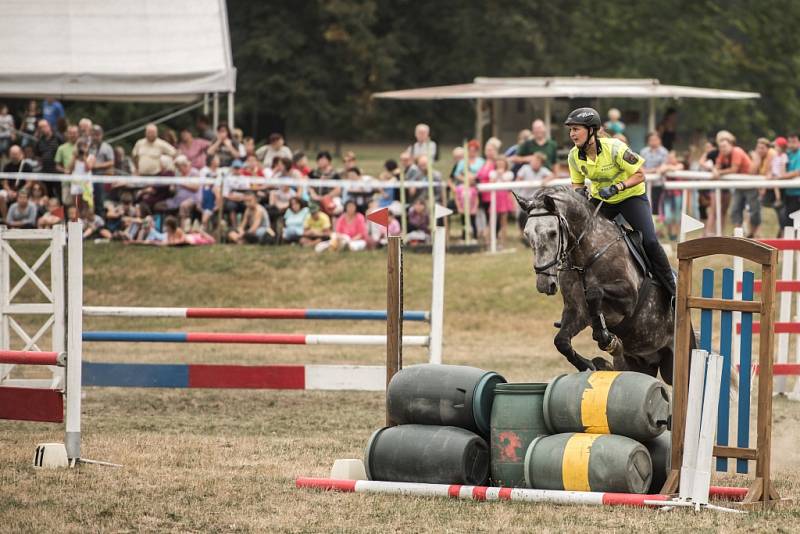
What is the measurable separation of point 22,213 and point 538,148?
25.4 feet

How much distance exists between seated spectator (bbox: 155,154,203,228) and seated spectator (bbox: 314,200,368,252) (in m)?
1.95

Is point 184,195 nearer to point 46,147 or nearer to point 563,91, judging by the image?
point 46,147

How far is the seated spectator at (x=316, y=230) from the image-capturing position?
19.8 meters

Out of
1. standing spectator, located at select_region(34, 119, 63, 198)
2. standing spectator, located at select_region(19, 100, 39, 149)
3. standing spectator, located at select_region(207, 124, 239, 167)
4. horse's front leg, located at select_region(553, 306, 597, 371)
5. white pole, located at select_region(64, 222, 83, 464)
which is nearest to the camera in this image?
white pole, located at select_region(64, 222, 83, 464)

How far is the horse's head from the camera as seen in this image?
26.9 feet

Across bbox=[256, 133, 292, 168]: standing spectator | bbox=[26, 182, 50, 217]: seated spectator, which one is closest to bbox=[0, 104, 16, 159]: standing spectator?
bbox=[26, 182, 50, 217]: seated spectator

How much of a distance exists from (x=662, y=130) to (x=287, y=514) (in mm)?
18207

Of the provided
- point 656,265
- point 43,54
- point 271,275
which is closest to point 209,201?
point 271,275

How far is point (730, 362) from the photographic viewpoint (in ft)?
23.4

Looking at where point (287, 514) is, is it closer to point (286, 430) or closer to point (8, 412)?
point (8, 412)

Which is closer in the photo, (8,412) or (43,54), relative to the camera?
(8,412)

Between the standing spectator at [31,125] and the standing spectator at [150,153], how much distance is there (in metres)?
1.96

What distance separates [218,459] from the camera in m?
8.70

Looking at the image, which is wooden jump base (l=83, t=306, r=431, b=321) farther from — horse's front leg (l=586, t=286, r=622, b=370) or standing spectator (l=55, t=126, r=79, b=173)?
standing spectator (l=55, t=126, r=79, b=173)
